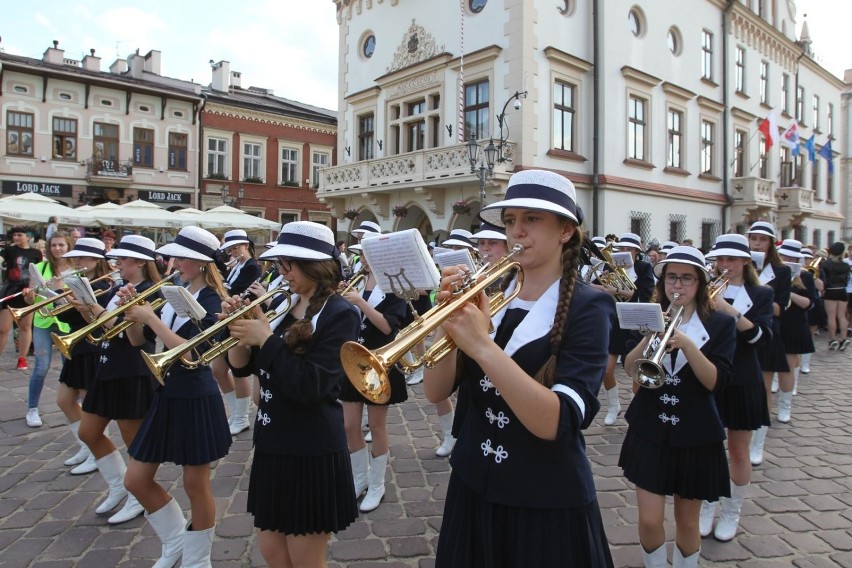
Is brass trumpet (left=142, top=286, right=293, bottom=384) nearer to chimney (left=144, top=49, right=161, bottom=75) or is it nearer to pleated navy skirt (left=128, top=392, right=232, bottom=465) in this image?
pleated navy skirt (left=128, top=392, right=232, bottom=465)

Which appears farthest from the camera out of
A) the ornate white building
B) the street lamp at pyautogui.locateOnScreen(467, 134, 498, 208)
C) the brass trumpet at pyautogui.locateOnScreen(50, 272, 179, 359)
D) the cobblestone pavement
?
the ornate white building

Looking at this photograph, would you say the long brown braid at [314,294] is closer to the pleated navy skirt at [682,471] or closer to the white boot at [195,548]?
the white boot at [195,548]

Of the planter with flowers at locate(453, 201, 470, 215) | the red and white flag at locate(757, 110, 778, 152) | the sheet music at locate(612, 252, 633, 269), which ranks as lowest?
the sheet music at locate(612, 252, 633, 269)

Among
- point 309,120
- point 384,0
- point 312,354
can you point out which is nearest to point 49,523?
point 312,354

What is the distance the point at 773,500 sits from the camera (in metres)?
4.93

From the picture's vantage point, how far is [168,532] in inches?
Result: 150

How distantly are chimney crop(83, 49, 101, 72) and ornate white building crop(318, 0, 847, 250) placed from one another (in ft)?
52.6

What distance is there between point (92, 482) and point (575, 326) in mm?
5081

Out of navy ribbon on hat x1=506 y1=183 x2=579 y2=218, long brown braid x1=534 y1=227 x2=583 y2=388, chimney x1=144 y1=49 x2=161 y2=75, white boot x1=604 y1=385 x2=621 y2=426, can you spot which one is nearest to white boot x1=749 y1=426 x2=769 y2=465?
white boot x1=604 y1=385 x2=621 y2=426

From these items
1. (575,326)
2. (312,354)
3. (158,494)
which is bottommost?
(158,494)

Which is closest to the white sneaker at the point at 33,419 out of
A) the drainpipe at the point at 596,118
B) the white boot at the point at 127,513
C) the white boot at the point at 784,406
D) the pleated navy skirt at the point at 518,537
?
the white boot at the point at 127,513

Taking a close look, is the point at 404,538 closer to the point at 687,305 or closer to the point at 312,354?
the point at 312,354

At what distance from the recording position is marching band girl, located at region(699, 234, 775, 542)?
4262 mm

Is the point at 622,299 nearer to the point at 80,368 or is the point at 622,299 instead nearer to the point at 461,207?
the point at 80,368
